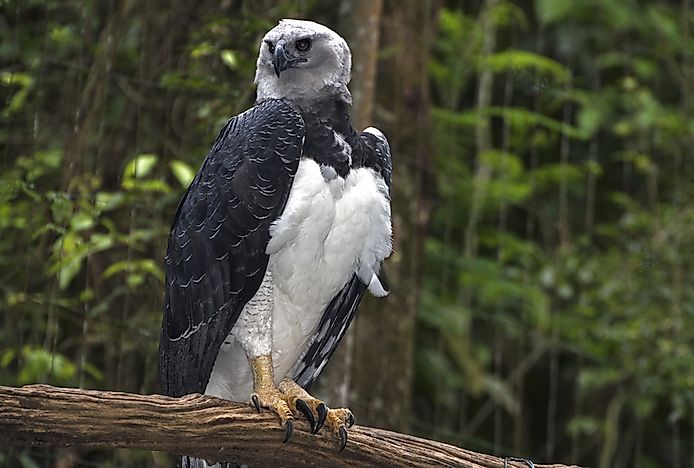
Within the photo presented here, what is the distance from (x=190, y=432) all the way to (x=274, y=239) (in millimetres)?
724

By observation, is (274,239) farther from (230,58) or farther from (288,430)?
(230,58)

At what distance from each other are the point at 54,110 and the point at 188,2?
0.79m

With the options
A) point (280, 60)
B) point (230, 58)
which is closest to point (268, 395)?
point (280, 60)

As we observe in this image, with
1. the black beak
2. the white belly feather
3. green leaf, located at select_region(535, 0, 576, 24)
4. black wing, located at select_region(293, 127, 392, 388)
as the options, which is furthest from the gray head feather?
green leaf, located at select_region(535, 0, 576, 24)

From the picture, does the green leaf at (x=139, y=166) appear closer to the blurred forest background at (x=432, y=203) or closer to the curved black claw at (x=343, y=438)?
the blurred forest background at (x=432, y=203)

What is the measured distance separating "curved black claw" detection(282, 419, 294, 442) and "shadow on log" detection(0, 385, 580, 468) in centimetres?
1

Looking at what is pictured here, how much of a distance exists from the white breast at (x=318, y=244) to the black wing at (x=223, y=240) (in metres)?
0.05

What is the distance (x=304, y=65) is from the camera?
3.26 metres

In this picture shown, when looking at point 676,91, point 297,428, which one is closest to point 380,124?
point 297,428

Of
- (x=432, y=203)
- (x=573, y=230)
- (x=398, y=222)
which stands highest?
(x=573, y=230)

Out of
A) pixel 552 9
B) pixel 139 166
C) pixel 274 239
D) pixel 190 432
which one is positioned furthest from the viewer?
pixel 552 9

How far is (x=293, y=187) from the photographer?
2994mm

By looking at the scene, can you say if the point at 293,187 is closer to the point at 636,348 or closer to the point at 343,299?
the point at 343,299

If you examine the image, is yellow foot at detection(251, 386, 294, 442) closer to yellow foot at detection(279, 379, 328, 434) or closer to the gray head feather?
yellow foot at detection(279, 379, 328, 434)
